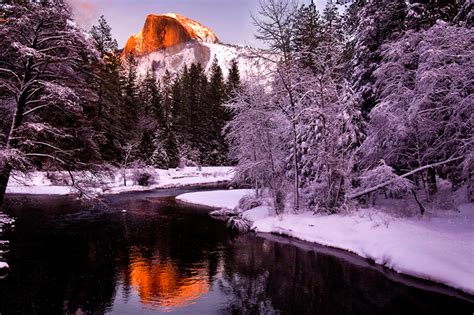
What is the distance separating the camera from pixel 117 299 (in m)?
11.6

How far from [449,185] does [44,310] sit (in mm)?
20676

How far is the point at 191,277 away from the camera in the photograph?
539 inches

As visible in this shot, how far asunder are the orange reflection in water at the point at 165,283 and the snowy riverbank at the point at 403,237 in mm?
6734

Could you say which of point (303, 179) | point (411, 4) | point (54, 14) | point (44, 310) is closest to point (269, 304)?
point (44, 310)

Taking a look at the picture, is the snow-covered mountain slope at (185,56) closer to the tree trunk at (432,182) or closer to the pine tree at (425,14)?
the pine tree at (425,14)

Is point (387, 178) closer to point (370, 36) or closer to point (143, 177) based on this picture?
point (370, 36)

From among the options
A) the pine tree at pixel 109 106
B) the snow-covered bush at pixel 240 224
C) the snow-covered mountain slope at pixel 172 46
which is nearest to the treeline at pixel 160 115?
the pine tree at pixel 109 106

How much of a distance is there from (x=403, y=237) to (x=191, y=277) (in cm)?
811

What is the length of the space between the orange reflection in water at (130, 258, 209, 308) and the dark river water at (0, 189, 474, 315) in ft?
0.10

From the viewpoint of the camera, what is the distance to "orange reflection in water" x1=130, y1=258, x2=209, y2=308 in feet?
37.7

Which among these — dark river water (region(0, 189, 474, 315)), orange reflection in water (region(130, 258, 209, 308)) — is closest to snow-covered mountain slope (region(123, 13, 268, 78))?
dark river water (region(0, 189, 474, 315))

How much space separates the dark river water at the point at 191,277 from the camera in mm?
11023

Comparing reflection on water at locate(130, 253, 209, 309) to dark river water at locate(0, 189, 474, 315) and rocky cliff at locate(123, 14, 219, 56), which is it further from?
rocky cliff at locate(123, 14, 219, 56)

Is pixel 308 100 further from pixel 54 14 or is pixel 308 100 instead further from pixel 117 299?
pixel 117 299
